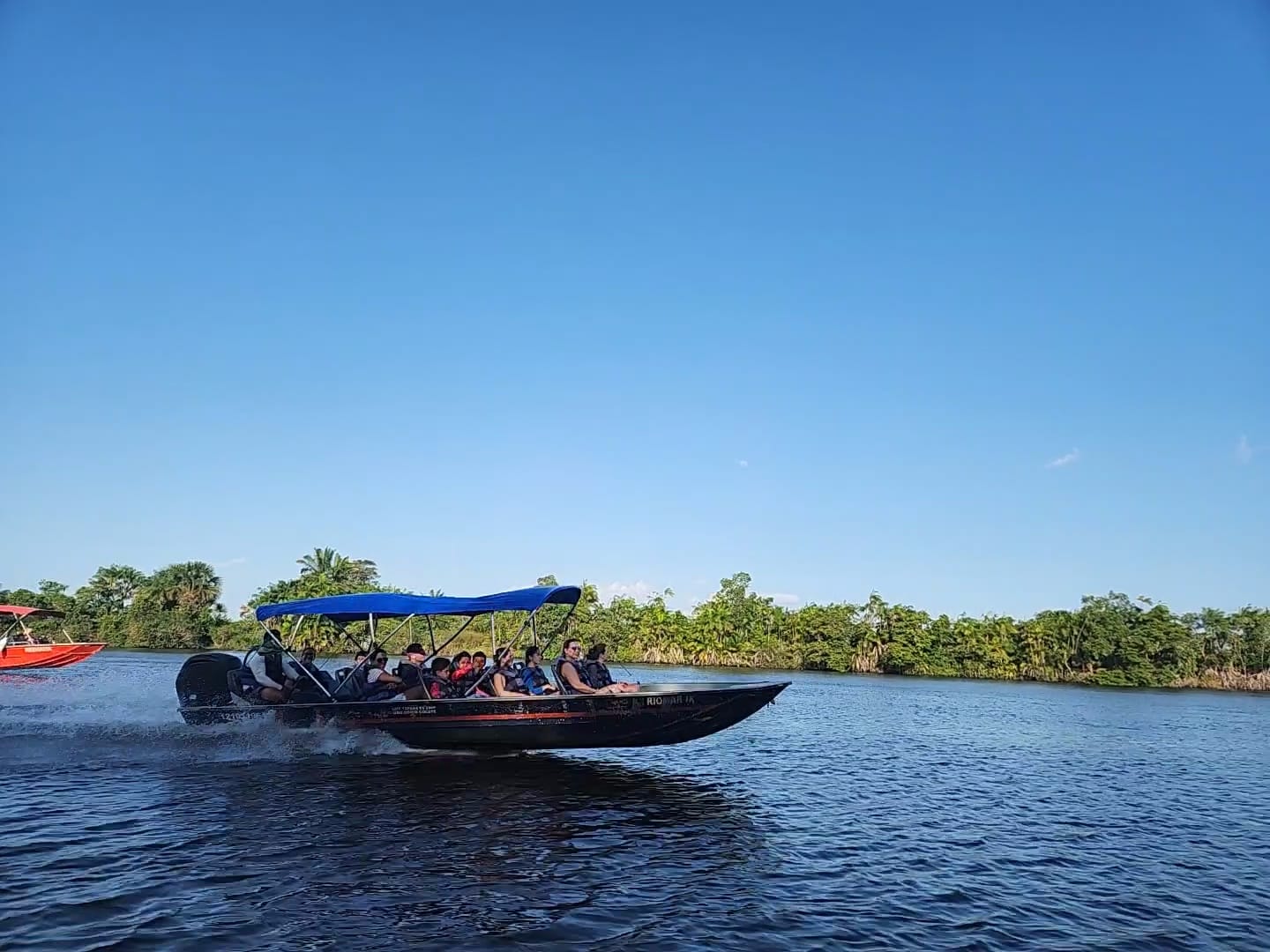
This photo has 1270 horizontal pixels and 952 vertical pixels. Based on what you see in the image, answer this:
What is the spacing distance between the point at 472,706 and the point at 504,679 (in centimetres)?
101

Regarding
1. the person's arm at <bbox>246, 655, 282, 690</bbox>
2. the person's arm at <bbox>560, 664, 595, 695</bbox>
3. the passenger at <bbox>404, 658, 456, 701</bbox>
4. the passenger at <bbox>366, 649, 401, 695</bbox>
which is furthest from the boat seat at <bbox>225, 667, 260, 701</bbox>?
the person's arm at <bbox>560, 664, 595, 695</bbox>

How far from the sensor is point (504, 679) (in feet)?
57.7

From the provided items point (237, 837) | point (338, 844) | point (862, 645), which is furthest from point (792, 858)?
point (862, 645)

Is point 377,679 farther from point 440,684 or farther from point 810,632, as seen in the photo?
point 810,632

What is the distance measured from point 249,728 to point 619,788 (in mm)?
7765

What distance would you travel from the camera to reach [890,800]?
16578 mm

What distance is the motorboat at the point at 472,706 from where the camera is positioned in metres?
16.5

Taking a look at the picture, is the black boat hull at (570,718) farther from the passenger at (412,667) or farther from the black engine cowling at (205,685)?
the black engine cowling at (205,685)

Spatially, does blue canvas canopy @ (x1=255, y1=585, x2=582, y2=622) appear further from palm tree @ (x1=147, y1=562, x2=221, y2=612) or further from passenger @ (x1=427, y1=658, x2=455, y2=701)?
palm tree @ (x1=147, y1=562, x2=221, y2=612)

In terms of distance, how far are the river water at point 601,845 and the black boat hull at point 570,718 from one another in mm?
666

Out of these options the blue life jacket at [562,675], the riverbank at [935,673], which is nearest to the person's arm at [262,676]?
the blue life jacket at [562,675]

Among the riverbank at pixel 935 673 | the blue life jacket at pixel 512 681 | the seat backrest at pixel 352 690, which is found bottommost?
the riverbank at pixel 935 673

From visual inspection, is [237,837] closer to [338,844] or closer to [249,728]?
[338,844]

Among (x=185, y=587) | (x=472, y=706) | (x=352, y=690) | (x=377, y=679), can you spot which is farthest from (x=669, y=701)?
(x=185, y=587)
